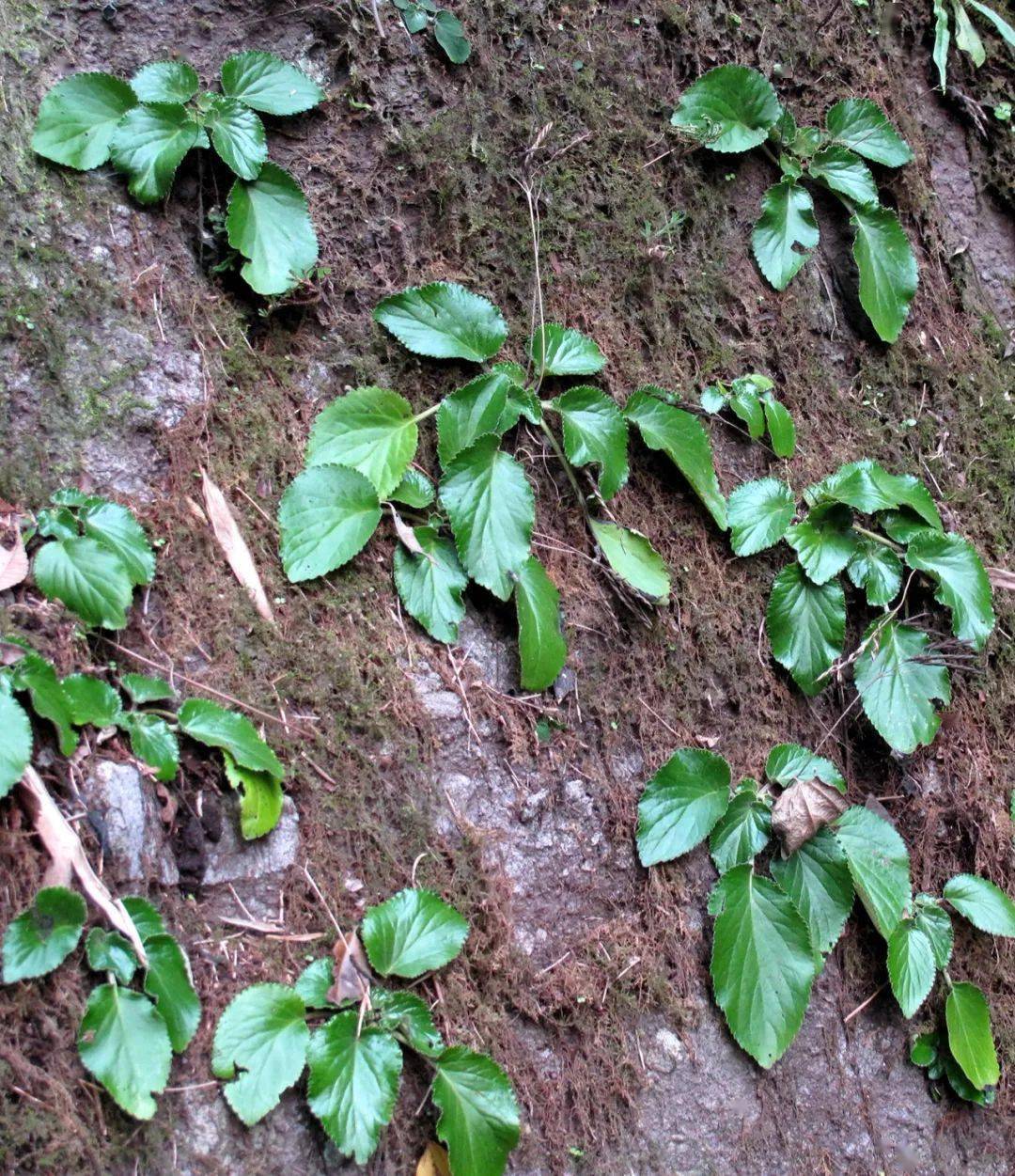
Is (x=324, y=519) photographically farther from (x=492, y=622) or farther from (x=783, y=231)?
(x=783, y=231)

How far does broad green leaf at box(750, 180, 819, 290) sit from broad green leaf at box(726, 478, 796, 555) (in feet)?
2.02

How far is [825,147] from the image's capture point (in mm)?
2836

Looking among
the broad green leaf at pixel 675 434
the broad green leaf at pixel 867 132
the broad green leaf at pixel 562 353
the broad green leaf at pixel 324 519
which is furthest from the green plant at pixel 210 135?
the broad green leaf at pixel 867 132

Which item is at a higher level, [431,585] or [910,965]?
[431,585]

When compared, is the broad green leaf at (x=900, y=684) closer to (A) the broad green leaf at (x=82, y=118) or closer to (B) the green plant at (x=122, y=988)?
(B) the green plant at (x=122, y=988)

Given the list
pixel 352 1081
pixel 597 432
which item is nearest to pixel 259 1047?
pixel 352 1081

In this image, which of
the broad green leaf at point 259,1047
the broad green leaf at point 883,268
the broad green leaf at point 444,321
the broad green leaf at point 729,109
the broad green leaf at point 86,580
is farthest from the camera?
the broad green leaf at point 883,268

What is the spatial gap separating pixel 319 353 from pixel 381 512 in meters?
0.42

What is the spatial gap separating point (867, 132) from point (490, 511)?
1.76 meters

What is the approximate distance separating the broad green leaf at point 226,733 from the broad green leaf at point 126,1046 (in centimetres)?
42

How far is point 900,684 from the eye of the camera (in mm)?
2531

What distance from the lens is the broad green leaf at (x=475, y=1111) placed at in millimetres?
1767

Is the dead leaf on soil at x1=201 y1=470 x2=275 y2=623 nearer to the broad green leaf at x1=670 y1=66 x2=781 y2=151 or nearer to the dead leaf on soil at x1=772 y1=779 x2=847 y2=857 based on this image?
the dead leaf on soil at x1=772 y1=779 x2=847 y2=857

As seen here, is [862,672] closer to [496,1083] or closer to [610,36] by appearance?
[496,1083]
